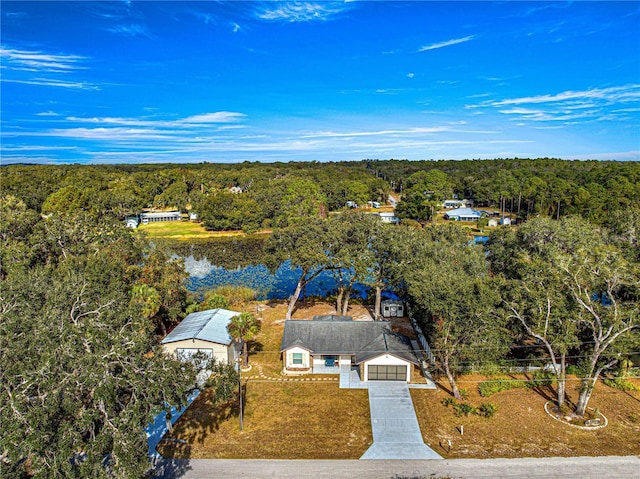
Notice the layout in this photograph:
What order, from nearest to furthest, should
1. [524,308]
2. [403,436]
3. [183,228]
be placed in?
1. [403,436]
2. [524,308]
3. [183,228]

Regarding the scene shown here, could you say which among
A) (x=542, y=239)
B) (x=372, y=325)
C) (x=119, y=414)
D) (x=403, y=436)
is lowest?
(x=403, y=436)

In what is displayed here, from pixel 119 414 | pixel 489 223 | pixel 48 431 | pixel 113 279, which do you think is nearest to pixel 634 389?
pixel 119 414

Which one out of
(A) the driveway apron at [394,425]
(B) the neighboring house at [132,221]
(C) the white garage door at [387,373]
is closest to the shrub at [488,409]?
(A) the driveway apron at [394,425]

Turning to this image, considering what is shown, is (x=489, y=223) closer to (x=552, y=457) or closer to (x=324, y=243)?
(x=324, y=243)

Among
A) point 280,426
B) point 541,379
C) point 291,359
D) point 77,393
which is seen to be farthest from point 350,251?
point 77,393

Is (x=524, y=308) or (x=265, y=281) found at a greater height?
(x=524, y=308)

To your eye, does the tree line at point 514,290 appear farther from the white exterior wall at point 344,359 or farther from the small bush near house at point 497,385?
the white exterior wall at point 344,359

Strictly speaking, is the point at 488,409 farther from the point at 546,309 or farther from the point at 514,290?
the point at 514,290
